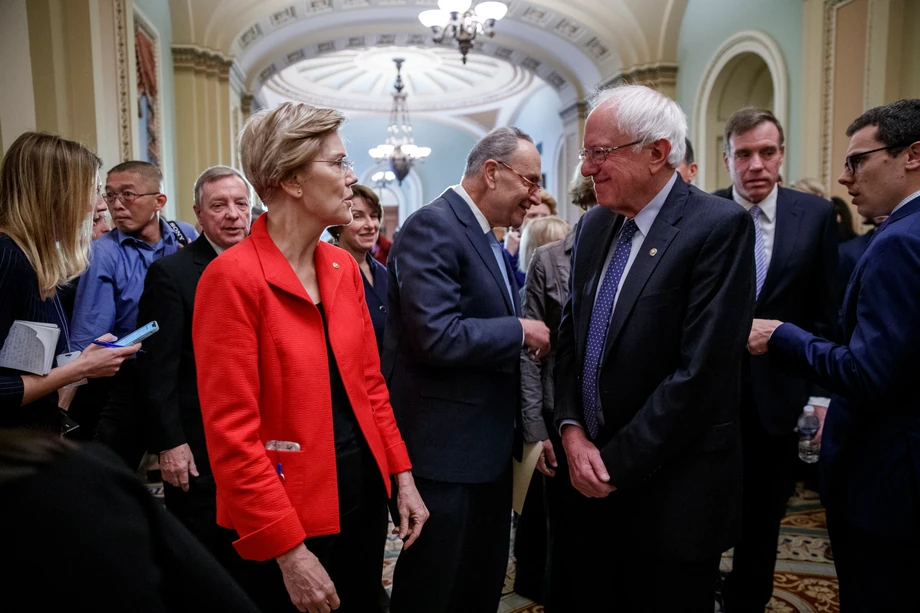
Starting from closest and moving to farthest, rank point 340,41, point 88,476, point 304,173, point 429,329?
point 88,476 → point 304,173 → point 429,329 → point 340,41

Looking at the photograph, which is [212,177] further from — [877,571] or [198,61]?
[198,61]

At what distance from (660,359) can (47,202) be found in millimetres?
1747

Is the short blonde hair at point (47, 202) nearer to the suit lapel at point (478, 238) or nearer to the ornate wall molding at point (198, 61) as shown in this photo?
the suit lapel at point (478, 238)

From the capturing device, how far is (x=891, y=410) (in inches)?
64.7

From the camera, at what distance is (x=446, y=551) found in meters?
1.90

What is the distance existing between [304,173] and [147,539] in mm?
1036

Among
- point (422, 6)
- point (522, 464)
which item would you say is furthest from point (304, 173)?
point (422, 6)

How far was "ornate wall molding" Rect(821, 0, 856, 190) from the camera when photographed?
573 cm

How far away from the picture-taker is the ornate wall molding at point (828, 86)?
18.8 ft

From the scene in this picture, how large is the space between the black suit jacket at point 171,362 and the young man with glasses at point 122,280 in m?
0.47

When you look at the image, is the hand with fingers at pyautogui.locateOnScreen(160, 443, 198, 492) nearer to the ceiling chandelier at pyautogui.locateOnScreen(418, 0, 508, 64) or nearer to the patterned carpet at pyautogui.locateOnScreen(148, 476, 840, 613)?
the patterned carpet at pyautogui.locateOnScreen(148, 476, 840, 613)

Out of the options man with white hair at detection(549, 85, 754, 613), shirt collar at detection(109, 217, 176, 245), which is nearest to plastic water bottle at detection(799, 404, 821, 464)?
man with white hair at detection(549, 85, 754, 613)

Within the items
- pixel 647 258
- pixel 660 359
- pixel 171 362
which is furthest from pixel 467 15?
pixel 660 359

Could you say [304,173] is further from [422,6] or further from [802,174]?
Result: [422,6]
